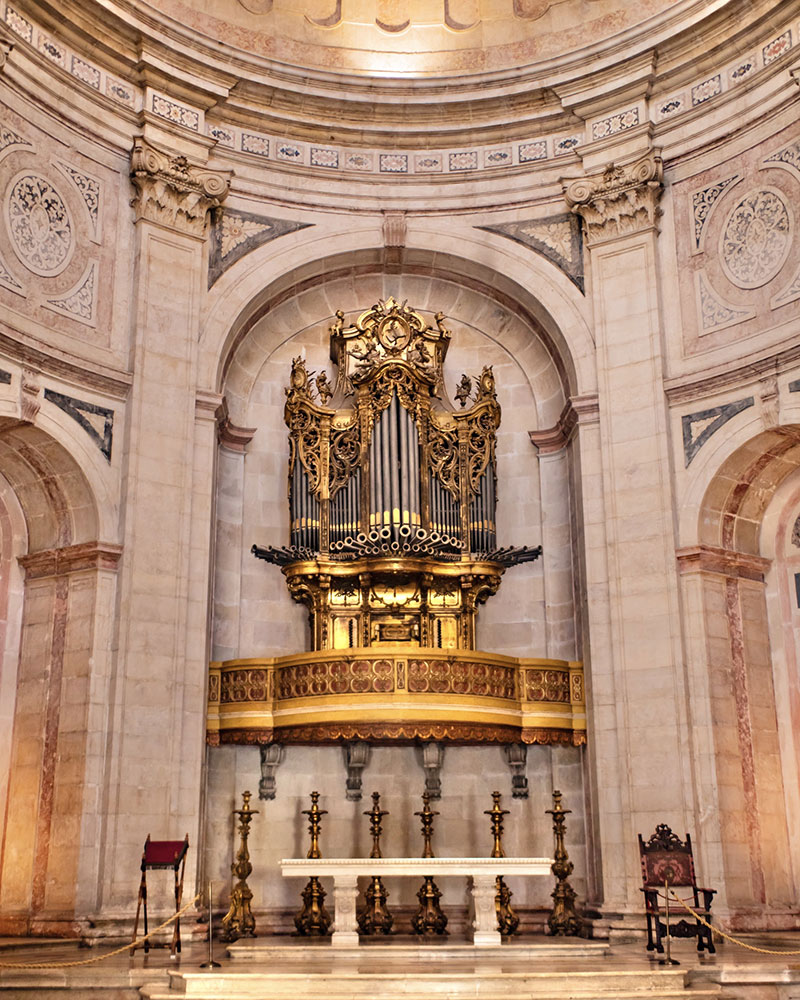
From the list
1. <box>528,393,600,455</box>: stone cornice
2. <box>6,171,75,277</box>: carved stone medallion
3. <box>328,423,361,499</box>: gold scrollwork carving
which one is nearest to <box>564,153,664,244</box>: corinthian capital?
<box>528,393,600,455</box>: stone cornice

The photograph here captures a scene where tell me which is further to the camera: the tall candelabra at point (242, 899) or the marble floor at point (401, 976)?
the tall candelabra at point (242, 899)

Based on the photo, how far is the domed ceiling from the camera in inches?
701

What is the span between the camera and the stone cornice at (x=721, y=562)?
14.7 m

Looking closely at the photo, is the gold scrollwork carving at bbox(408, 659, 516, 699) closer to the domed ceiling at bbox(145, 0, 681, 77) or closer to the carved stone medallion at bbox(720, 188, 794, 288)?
the carved stone medallion at bbox(720, 188, 794, 288)

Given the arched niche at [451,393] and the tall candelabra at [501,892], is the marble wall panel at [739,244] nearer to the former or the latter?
the arched niche at [451,393]

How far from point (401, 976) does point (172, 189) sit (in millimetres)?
10792

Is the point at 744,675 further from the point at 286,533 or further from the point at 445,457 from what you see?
the point at 286,533

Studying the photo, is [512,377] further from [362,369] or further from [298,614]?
[298,614]

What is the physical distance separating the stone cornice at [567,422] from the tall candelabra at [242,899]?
22.0ft

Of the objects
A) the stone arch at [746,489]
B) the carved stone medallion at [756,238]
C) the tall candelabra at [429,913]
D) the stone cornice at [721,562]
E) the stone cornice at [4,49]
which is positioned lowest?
the tall candelabra at [429,913]

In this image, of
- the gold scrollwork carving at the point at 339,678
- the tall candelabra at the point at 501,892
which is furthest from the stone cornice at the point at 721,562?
the gold scrollwork carving at the point at 339,678

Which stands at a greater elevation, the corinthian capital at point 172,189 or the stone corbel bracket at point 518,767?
the corinthian capital at point 172,189

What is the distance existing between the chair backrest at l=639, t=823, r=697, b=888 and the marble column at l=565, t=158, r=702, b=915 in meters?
1.11

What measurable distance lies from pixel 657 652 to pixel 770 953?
13.2ft
